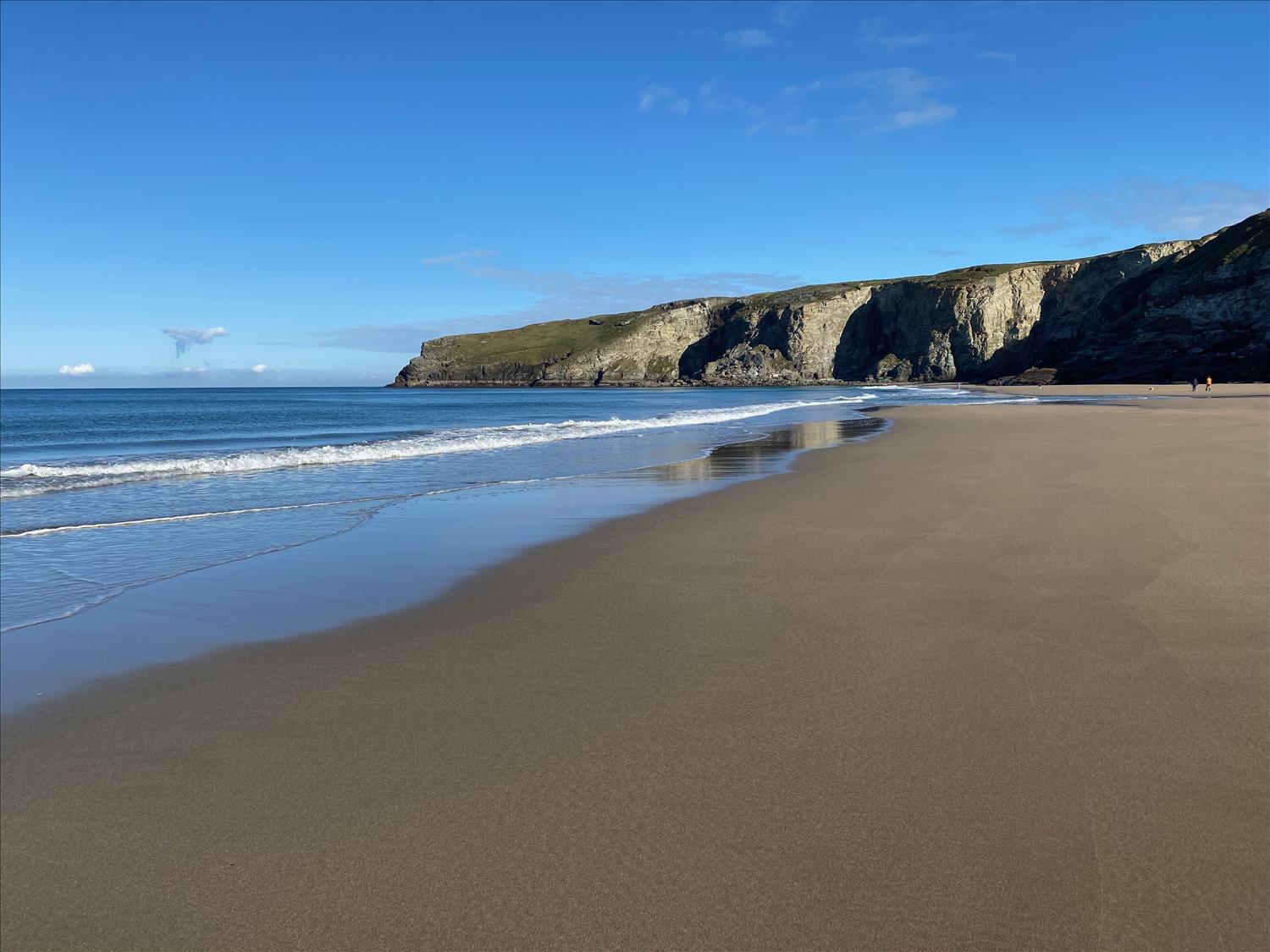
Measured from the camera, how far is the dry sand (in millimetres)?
2441

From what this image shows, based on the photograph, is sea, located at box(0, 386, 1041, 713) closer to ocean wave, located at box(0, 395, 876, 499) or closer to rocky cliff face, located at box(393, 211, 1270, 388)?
ocean wave, located at box(0, 395, 876, 499)

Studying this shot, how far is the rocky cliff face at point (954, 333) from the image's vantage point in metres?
71.6

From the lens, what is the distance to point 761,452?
19.7 meters

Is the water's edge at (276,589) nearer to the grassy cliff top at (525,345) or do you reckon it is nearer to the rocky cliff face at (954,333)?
the rocky cliff face at (954,333)

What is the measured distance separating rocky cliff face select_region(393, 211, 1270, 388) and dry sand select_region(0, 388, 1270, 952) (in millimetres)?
74634

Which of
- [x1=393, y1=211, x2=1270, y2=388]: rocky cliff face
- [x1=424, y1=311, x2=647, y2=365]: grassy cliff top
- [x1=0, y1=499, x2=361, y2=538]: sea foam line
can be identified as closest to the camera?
[x1=0, y1=499, x2=361, y2=538]: sea foam line

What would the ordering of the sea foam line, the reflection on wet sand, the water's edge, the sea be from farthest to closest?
the reflection on wet sand, the sea foam line, the sea, the water's edge

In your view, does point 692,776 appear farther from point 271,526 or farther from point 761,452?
point 761,452

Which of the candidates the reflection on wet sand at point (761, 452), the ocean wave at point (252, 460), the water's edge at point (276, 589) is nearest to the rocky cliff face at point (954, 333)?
the reflection on wet sand at point (761, 452)

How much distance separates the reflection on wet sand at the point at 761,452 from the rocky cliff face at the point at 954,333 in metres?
54.5

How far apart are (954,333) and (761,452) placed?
109m

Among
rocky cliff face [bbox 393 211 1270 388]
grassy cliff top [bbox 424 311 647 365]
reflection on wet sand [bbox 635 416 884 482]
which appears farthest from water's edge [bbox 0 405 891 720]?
grassy cliff top [bbox 424 311 647 365]

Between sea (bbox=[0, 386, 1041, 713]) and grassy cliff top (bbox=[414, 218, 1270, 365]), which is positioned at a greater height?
grassy cliff top (bbox=[414, 218, 1270, 365])

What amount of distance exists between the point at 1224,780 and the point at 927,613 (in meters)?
2.35
